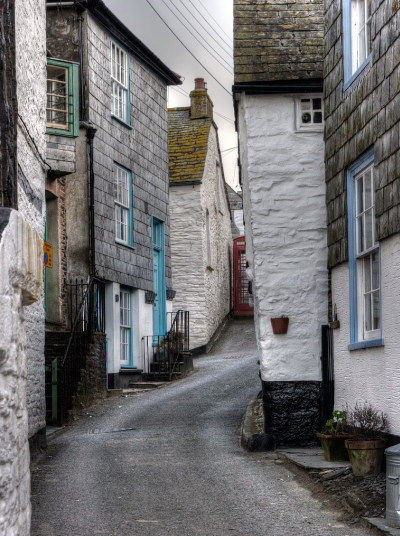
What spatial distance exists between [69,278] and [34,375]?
6.35 meters

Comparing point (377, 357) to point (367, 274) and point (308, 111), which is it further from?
point (308, 111)

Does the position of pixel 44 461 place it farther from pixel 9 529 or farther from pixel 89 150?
pixel 89 150

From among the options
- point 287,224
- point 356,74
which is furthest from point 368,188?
point 287,224

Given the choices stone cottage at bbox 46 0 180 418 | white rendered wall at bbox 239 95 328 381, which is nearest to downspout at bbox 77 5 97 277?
stone cottage at bbox 46 0 180 418

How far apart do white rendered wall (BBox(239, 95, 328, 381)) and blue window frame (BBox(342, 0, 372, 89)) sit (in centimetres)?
180

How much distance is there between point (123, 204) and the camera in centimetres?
1919

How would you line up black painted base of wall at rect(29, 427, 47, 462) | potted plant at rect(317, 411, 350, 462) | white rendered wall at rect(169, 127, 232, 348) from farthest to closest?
white rendered wall at rect(169, 127, 232, 348) < black painted base of wall at rect(29, 427, 47, 462) < potted plant at rect(317, 411, 350, 462)

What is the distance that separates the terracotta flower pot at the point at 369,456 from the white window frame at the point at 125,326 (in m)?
11.2

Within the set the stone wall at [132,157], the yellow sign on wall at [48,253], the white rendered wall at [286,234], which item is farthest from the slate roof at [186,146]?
the white rendered wall at [286,234]

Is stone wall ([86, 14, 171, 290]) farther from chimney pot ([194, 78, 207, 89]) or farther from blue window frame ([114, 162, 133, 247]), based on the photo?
chimney pot ([194, 78, 207, 89])

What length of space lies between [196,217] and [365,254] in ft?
53.5

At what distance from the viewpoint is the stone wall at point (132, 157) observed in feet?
58.5

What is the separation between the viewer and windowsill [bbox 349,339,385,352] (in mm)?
8474

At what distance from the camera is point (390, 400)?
26.8 feet
